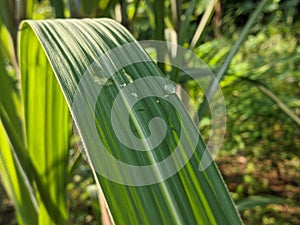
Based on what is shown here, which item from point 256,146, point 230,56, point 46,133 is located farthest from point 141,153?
point 256,146

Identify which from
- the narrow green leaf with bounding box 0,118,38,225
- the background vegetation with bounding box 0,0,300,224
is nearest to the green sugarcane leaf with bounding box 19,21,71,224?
the narrow green leaf with bounding box 0,118,38,225

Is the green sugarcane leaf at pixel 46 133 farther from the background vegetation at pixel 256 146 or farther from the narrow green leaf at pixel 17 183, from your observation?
the background vegetation at pixel 256 146

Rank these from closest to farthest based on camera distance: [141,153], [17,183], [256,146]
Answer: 1. [141,153]
2. [17,183]
3. [256,146]

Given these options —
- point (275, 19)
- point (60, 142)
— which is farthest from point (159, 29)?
point (275, 19)

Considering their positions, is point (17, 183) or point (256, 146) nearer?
point (17, 183)

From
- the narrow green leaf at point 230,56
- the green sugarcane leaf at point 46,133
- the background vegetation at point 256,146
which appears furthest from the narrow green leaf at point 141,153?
the background vegetation at point 256,146

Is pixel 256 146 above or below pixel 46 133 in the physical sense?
below

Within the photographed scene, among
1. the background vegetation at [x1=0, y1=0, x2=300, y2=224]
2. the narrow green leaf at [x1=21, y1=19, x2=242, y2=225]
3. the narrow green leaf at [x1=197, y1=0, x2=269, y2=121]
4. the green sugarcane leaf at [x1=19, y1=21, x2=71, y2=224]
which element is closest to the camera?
the narrow green leaf at [x1=21, y1=19, x2=242, y2=225]

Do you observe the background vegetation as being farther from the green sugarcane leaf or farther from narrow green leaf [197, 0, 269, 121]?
the green sugarcane leaf

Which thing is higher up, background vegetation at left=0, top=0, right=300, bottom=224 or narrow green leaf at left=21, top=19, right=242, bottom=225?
narrow green leaf at left=21, top=19, right=242, bottom=225

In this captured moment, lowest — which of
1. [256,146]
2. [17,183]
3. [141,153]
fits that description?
[256,146]

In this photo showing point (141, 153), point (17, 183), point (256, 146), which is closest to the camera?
point (141, 153)

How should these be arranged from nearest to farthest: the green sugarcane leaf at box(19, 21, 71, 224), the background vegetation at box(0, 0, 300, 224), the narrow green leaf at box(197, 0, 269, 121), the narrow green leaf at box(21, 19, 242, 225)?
the narrow green leaf at box(21, 19, 242, 225) < the green sugarcane leaf at box(19, 21, 71, 224) < the narrow green leaf at box(197, 0, 269, 121) < the background vegetation at box(0, 0, 300, 224)

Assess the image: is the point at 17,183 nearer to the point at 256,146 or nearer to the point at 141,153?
the point at 141,153
